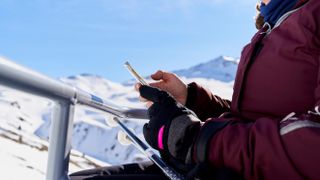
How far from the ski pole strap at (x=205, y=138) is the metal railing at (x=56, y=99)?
49 centimetres

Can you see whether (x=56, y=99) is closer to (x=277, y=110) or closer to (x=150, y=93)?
(x=150, y=93)

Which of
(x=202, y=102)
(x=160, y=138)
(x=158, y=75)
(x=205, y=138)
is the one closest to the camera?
(x=205, y=138)

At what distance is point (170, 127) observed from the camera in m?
1.61

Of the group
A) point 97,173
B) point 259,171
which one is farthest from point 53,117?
point 259,171

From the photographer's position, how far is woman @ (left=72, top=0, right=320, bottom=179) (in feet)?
4.61

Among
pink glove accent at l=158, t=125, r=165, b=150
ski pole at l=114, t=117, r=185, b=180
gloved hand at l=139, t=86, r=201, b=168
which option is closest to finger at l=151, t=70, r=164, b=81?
ski pole at l=114, t=117, r=185, b=180

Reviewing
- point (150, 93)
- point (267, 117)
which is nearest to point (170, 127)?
point (150, 93)

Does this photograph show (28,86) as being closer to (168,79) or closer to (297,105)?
(297,105)

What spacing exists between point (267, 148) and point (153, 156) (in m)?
0.48

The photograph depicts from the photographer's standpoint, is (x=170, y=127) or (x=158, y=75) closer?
(x=170, y=127)

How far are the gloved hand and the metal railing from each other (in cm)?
28

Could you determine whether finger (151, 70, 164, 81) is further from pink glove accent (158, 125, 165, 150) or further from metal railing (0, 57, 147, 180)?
pink glove accent (158, 125, 165, 150)

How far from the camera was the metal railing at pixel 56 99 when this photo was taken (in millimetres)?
1271

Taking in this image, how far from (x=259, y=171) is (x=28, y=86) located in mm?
762
